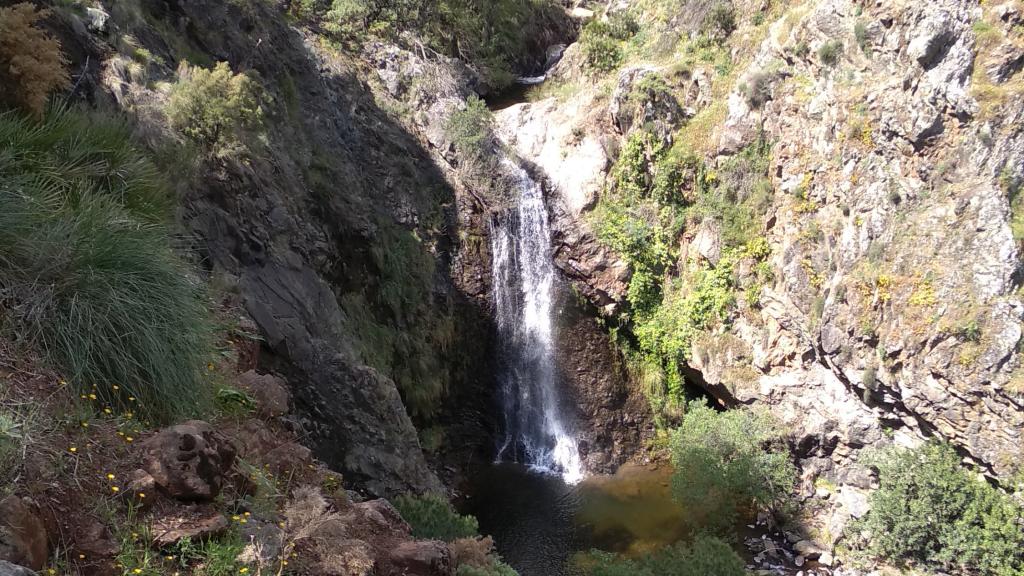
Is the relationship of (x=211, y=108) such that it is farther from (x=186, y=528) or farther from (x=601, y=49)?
(x=601, y=49)

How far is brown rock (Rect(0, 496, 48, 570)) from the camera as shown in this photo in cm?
271

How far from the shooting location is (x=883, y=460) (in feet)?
45.1

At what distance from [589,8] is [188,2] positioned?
22.1 m

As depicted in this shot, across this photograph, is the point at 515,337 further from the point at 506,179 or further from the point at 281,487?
the point at 281,487

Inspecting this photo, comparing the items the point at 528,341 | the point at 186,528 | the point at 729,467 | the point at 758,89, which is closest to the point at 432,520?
the point at 186,528

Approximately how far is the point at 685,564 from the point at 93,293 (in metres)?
10.3

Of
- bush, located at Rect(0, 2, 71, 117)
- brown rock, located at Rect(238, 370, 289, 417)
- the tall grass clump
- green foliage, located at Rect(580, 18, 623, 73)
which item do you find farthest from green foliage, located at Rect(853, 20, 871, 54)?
bush, located at Rect(0, 2, 71, 117)

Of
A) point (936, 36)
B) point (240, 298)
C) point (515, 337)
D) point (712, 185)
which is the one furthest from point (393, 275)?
point (936, 36)

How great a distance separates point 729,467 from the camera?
14797mm

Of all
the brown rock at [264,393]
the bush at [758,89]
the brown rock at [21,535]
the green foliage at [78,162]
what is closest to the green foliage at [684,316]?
the bush at [758,89]

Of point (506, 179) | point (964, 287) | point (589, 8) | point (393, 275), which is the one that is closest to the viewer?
point (964, 287)

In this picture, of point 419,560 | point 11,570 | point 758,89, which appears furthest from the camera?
point 758,89

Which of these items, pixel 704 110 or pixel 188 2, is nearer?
pixel 188 2

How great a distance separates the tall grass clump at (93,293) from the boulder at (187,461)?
22.3 inches
